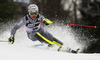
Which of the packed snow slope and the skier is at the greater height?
the skier

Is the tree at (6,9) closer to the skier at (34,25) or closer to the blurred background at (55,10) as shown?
the blurred background at (55,10)

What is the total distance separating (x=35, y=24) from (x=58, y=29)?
3971 mm

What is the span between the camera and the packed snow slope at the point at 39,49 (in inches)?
136

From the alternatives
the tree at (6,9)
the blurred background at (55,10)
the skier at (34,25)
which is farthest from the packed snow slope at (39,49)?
the tree at (6,9)

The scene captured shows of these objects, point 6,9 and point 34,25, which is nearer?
point 34,25

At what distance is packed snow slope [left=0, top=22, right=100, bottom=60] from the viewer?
136 inches

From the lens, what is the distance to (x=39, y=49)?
4711 mm

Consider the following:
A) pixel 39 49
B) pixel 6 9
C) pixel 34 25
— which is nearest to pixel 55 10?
pixel 6 9

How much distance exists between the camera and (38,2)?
21.8m

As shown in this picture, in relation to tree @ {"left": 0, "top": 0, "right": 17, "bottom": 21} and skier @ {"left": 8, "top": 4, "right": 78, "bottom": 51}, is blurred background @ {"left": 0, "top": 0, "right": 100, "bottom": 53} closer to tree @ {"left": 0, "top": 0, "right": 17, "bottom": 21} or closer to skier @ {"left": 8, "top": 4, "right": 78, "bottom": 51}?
tree @ {"left": 0, "top": 0, "right": 17, "bottom": 21}

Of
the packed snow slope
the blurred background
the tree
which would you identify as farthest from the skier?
the tree

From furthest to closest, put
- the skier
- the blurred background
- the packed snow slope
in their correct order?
the blurred background → the skier → the packed snow slope

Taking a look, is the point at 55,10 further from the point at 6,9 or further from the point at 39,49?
the point at 39,49

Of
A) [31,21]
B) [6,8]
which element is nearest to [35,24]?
[31,21]
